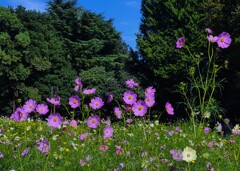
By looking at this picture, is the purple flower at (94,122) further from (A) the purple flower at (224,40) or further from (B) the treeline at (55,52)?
(B) the treeline at (55,52)

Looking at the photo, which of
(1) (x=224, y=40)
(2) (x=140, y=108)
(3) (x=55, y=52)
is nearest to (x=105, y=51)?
(3) (x=55, y=52)

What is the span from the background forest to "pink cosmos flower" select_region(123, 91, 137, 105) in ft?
45.6

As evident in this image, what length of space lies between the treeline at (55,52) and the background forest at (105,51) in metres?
0.06

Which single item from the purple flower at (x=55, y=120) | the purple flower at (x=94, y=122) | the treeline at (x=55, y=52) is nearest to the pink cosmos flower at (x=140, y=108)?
the purple flower at (x=94, y=122)

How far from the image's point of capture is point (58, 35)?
3362cm

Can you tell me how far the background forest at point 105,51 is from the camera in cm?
2056

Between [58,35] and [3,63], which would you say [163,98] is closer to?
[3,63]

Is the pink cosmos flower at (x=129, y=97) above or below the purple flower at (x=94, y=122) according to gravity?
above

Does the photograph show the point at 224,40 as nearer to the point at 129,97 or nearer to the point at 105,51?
the point at 129,97

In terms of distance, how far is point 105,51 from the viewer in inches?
1337

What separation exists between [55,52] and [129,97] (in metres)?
28.2

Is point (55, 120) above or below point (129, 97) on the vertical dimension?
below

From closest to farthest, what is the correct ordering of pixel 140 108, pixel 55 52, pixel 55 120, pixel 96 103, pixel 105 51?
pixel 55 120 → pixel 140 108 → pixel 96 103 → pixel 55 52 → pixel 105 51

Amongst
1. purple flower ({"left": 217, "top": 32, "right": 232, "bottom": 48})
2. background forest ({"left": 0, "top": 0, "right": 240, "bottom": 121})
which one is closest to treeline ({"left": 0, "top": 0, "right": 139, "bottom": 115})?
background forest ({"left": 0, "top": 0, "right": 240, "bottom": 121})
